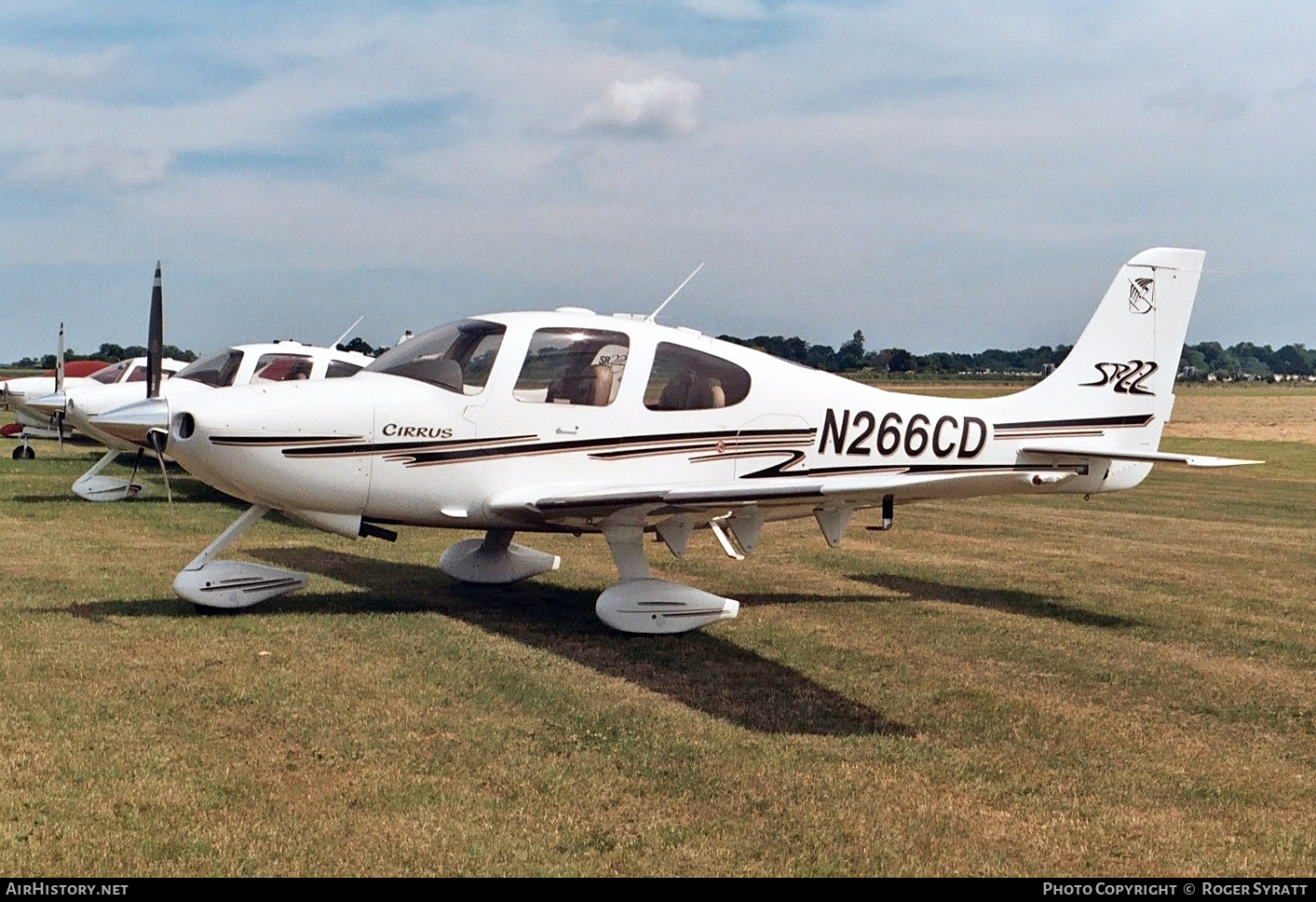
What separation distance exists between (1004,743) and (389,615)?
4.44 metres

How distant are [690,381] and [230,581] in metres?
3.40

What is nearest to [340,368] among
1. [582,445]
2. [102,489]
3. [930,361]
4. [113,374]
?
[102,489]

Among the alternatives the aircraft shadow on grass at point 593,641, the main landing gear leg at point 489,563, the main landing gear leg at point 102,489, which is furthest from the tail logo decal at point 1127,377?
the main landing gear leg at point 102,489

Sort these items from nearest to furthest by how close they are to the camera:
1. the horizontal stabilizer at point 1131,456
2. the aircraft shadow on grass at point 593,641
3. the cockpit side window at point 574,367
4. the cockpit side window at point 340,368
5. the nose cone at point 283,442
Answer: the aircraft shadow on grass at point 593,641, the nose cone at point 283,442, the cockpit side window at point 574,367, the horizontal stabilizer at point 1131,456, the cockpit side window at point 340,368

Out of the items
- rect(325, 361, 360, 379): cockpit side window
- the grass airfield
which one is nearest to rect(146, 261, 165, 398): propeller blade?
the grass airfield

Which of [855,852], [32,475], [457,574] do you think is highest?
[855,852]

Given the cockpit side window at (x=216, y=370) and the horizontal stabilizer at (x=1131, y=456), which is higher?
the horizontal stabilizer at (x=1131, y=456)

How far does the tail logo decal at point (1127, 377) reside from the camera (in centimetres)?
1053

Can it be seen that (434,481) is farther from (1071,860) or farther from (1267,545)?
(1267,545)

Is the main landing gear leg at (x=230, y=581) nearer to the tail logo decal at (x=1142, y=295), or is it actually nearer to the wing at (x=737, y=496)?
the wing at (x=737, y=496)

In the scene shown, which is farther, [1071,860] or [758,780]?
[758,780]

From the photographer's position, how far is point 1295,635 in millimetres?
9359

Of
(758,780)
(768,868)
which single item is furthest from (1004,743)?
(768,868)

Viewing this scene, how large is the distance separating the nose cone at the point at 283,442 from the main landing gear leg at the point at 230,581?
1.50 feet
